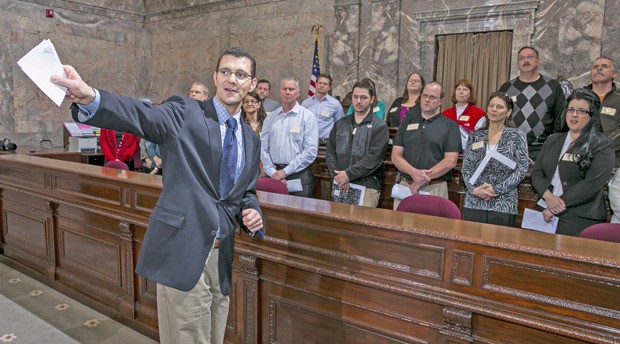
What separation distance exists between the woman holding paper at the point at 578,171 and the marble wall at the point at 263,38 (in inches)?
126

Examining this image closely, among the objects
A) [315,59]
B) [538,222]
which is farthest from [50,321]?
[315,59]

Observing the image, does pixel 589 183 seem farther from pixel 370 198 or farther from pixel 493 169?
pixel 370 198

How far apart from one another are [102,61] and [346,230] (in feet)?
33.2

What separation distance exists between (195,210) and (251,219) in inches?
9.9

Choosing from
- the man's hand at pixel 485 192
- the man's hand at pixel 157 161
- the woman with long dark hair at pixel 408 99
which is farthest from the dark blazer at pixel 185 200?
the man's hand at pixel 157 161

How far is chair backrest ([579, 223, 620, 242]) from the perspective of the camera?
84.6 inches

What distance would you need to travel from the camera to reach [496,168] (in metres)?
3.18

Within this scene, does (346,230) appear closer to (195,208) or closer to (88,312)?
(195,208)

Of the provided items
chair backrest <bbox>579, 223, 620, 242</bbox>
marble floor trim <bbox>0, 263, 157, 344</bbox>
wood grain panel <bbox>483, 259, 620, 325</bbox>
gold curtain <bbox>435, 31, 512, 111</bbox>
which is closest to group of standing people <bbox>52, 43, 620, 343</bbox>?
chair backrest <bbox>579, 223, 620, 242</bbox>

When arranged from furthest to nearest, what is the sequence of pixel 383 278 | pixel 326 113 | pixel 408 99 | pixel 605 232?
pixel 326 113 < pixel 408 99 < pixel 605 232 < pixel 383 278

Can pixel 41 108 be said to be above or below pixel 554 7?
below

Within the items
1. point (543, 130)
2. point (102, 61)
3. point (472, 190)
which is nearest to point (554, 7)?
point (543, 130)

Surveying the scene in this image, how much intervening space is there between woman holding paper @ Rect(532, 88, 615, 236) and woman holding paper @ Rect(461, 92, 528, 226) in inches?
7.3

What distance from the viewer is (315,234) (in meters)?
2.24
